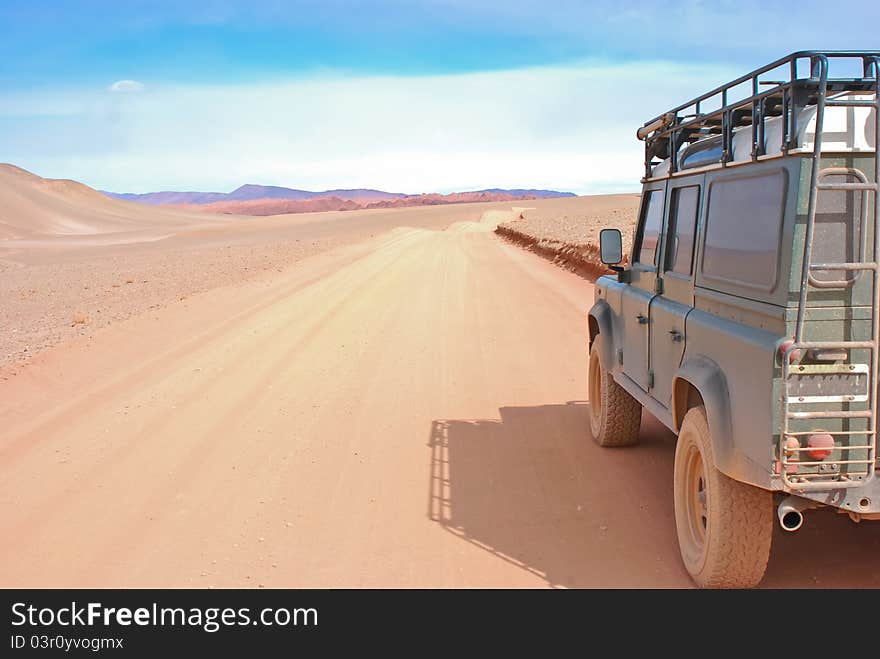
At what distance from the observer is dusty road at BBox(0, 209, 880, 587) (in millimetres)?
5211

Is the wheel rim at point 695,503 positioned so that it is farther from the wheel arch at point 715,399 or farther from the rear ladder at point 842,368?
Result: the rear ladder at point 842,368

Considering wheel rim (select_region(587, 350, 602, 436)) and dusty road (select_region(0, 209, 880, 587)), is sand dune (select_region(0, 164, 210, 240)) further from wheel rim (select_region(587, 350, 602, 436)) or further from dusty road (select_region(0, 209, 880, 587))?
wheel rim (select_region(587, 350, 602, 436))

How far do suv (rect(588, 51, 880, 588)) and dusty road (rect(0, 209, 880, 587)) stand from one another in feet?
2.42

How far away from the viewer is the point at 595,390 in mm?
7941

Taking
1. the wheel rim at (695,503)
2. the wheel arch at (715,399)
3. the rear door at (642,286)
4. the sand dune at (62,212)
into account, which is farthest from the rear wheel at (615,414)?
the sand dune at (62,212)

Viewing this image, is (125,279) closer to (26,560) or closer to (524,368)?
(524,368)

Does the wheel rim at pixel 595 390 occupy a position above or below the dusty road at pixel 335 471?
above

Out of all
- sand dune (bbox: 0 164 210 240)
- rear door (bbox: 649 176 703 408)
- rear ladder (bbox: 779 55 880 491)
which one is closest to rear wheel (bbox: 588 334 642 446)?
rear door (bbox: 649 176 703 408)

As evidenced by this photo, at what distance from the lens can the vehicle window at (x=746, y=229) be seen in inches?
165

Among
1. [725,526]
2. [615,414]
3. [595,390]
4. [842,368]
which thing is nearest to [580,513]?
[615,414]

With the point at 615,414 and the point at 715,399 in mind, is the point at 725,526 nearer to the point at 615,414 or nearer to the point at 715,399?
the point at 715,399

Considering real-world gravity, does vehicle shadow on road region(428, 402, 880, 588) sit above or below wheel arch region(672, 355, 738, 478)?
below

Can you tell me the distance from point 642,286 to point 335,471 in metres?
2.90

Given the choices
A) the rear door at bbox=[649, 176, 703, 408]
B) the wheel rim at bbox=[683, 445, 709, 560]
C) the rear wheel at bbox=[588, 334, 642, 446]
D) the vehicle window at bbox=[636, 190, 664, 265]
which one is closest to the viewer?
the wheel rim at bbox=[683, 445, 709, 560]
